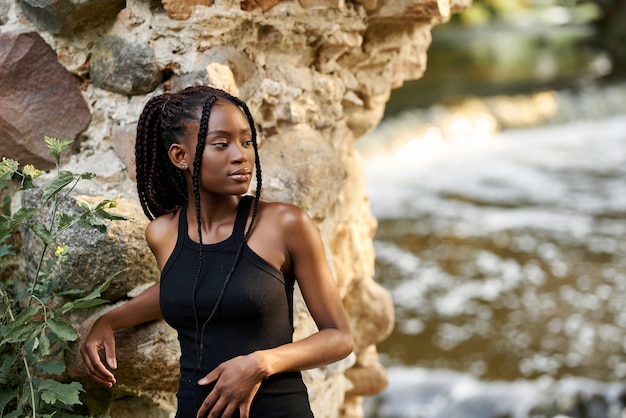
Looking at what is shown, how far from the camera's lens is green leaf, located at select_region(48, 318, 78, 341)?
1.69 metres

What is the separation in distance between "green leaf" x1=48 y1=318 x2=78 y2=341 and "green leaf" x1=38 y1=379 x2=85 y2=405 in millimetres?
98

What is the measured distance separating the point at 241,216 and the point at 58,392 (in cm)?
49

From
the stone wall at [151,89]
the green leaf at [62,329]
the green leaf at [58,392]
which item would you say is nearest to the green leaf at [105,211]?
the stone wall at [151,89]

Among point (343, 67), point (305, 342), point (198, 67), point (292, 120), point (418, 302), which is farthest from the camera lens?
point (418, 302)

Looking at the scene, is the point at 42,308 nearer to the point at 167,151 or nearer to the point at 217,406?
the point at 167,151

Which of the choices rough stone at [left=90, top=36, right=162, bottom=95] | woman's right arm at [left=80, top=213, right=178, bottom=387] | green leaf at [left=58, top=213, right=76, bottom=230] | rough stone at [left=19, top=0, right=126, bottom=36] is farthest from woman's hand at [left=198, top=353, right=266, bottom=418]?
rough stone at [left=19, top=0, right=126, bottom=36]

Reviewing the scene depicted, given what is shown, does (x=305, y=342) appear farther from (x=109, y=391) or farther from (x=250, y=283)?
(x=109, y=391)

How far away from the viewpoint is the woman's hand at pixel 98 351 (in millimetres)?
→ 1783

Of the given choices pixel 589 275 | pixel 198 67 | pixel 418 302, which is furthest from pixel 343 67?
pixel 589 275

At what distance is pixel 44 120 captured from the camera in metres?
2.06

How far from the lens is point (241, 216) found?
1639 mm

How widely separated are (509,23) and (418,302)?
16.8 m

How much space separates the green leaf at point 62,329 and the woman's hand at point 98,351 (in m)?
0.10

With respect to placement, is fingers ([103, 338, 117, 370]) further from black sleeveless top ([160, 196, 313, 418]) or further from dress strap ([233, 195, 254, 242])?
dress strap ([233, 195, 254, 242])
